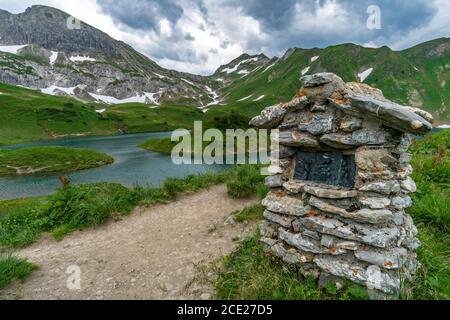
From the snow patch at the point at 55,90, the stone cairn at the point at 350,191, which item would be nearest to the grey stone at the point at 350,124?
the stone cairn at the point at 350,191

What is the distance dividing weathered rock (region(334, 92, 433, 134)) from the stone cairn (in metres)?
0.01

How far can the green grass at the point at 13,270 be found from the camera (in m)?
5.45

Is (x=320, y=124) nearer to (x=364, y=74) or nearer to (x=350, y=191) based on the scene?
(x=350, y=191)

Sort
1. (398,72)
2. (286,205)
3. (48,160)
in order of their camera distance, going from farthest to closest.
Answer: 1. (398,72)
2. (48,160)
3. (286,205)

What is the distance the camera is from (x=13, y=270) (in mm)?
5703

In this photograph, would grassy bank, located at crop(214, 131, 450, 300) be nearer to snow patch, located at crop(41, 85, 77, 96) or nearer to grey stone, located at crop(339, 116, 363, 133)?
grey stone, located at crop(339, 116, 363, 133)

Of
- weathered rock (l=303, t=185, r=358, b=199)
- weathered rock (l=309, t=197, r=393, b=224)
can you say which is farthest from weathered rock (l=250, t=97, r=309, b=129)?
weathered rock (l=309, t=197, r=393, b=224)

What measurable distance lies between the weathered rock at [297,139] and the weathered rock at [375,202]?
1.31 meters

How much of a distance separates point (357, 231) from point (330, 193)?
2.42 ft

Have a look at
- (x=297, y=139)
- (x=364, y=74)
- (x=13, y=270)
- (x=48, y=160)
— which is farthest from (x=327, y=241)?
(x=364, y=74)

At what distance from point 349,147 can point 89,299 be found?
633cm

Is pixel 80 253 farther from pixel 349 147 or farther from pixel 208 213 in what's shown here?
pixel 349 147

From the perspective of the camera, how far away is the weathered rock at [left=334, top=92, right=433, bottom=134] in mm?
3350
